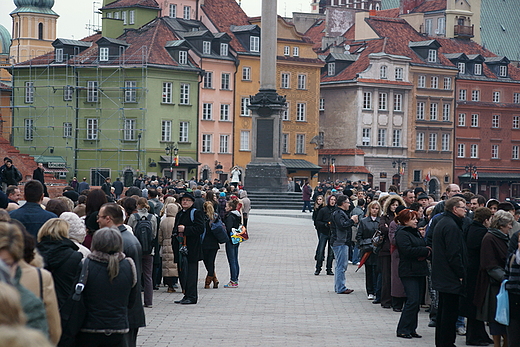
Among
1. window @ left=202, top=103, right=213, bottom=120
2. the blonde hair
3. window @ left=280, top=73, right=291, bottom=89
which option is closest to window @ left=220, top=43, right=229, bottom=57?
window @ left=202, top=103, right=213, bottom=120

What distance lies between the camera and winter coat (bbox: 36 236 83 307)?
800 centimetres

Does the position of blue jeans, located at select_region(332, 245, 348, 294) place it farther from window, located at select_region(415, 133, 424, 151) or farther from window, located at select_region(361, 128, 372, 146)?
window, located at select_region(415, 133, 424, 151)

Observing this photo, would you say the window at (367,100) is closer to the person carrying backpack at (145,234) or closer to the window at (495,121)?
the window at (495,121)

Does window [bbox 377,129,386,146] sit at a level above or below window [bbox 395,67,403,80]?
below

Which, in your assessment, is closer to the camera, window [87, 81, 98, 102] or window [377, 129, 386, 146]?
window [87, 81, 98, 102]

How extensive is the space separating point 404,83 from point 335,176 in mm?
9610

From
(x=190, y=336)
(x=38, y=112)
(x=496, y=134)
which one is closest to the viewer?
(x=190, y=336)

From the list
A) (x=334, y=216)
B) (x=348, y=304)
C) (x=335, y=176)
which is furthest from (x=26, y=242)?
(x=335, y=176)

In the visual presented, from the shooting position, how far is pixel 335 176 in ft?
247

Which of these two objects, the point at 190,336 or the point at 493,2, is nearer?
the point at 190,336

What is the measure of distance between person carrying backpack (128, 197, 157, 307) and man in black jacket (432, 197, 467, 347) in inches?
193

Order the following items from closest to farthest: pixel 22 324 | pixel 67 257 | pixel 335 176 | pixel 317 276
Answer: pixel 22 324 < pixel 67 257 < pixel 317 276 < pixel 335 176

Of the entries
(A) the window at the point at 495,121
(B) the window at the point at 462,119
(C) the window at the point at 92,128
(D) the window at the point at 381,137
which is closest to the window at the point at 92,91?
(C) the window at the point at 92,128

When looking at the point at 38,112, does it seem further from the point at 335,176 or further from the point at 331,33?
the point at 331,33
